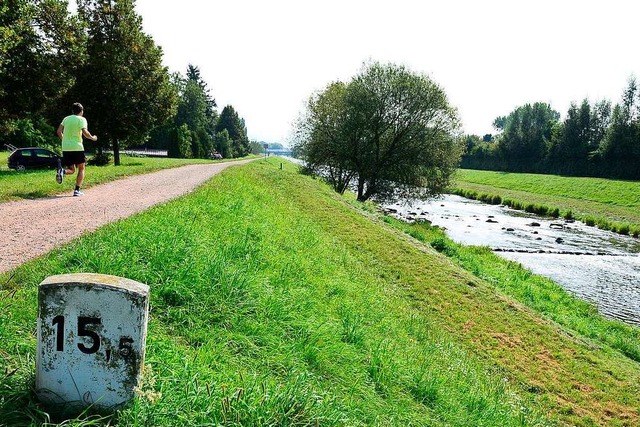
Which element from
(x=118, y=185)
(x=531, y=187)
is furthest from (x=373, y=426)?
(x=531, y=187)

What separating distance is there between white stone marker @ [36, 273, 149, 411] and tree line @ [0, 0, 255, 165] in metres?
17.4

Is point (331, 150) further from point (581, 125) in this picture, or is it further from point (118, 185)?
point (581, 125)

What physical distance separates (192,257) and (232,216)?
12.0 ft

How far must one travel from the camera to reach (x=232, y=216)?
349 inches

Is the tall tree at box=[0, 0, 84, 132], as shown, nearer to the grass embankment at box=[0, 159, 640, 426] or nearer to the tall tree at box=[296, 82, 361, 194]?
the grass embankment at box=[0, 159, 640, 426]

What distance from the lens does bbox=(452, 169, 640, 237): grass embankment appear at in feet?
114

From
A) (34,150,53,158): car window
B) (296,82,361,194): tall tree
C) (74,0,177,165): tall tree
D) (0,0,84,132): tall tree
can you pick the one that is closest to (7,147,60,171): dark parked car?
(34,150,53,158): car window

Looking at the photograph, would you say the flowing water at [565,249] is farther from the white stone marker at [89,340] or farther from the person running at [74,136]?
the person running at [74,136]

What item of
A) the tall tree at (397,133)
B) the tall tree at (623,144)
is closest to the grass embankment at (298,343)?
the tall tree at (397,133)

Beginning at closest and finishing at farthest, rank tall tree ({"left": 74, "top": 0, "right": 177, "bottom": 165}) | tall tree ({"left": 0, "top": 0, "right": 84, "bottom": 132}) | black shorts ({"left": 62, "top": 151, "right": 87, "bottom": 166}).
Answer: black shorts ({"left": 62, "top": 151, "right": 87, "bottom": 166})
tall tree ({"left": 0, "top": 0, "right": 84, "bottom": 132})
tall tree ({"left": 74, "top": 0, "right": 177, "bottom": 165})

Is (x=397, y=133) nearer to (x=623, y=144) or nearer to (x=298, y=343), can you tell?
(x=298, y=343)

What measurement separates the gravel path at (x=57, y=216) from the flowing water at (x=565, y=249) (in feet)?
50.9

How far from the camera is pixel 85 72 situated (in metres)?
26.5

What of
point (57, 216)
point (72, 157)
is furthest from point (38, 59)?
point (57, 216)
